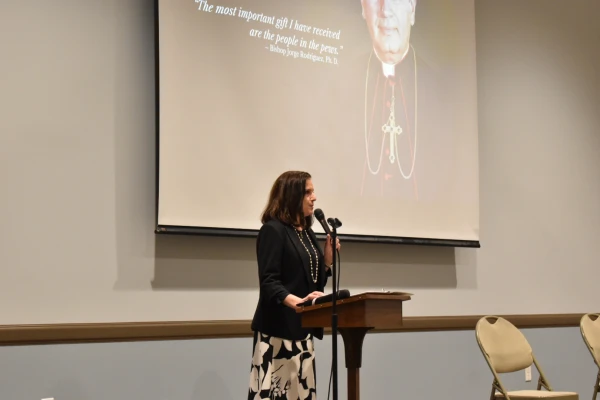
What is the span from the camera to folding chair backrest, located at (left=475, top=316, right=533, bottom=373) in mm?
4027

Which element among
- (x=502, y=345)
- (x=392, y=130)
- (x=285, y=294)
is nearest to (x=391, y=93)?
(x=392, y=130)

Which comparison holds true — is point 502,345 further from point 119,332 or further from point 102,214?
point 102,214

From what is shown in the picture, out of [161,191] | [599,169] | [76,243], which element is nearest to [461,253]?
[599,169]

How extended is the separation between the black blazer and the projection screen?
36.8 inches

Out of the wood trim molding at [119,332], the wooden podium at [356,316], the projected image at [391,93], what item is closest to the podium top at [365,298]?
the wooden podium at [356,316]

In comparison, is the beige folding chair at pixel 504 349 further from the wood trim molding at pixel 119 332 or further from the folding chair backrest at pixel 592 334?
the wood trim molding at pixel 119 332

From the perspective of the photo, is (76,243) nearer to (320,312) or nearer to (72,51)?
(72,51)

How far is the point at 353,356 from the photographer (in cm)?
285

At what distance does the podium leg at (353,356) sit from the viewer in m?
2.83

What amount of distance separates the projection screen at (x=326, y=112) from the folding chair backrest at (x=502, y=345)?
853 mm

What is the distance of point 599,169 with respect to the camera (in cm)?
591

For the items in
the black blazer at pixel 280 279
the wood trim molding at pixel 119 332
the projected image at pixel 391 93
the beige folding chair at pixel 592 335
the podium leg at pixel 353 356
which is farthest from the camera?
the projected image at pixel 391 93

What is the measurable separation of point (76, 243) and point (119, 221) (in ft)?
0.84

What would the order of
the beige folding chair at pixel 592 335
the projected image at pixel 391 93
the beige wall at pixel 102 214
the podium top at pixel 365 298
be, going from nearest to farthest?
the podium top at pixel 365 298 → the beige wall at pixel 102 214 → the beige folding chair at pixel 592 335 → the projected image at pixel 391 93
